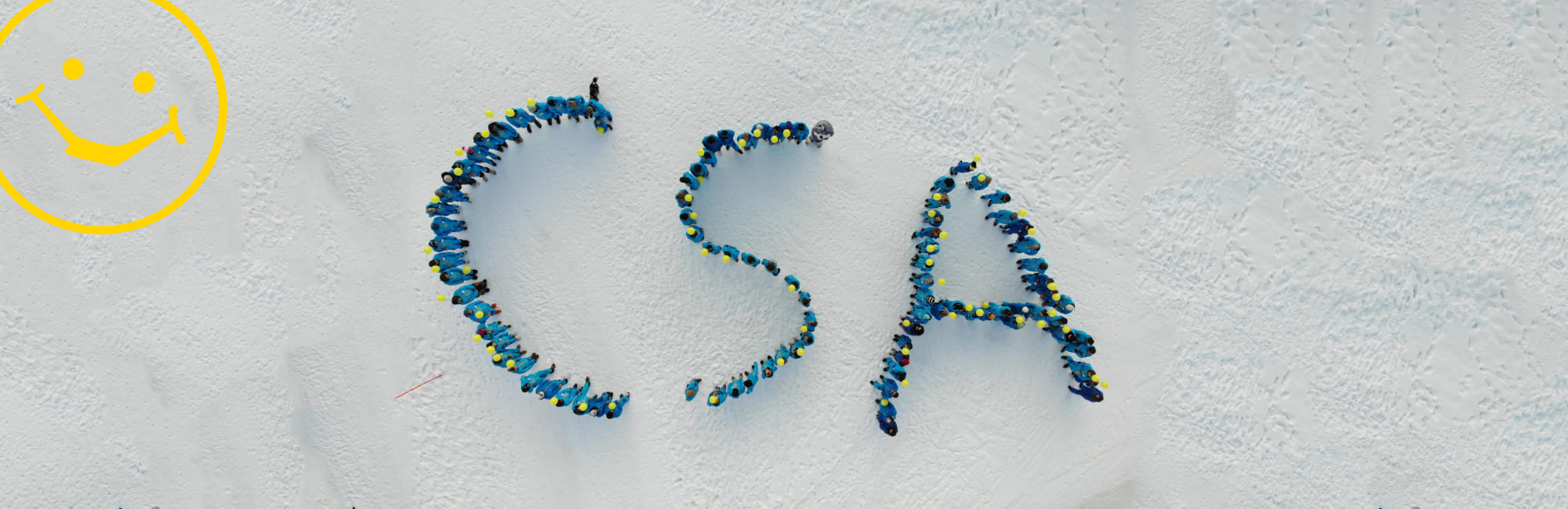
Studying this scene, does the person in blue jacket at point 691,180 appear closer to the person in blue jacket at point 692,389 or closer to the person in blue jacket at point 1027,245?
the person in blue jacket at point 692,389

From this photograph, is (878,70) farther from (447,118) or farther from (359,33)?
(359,33)

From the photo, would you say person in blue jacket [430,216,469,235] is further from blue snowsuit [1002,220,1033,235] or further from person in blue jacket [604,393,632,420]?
blue snowsuit [1002,220,1033,235]

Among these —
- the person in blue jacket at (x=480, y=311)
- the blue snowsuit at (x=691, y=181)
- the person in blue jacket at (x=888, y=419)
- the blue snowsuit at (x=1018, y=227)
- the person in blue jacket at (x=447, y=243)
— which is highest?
the blue snowsuit at (x=691, y=181)

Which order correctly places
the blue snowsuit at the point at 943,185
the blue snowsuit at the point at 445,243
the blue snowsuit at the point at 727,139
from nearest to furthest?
the blue snowsuit at the point at 445,243
the blue snowsuit at the point at 727,139
the blue snowsuit at the point at 943,185

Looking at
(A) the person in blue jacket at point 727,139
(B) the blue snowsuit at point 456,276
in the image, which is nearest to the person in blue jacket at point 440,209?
(B) the blue snowsuit at point 456,276

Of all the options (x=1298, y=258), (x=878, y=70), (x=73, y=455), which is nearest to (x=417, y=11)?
(x=878, y=70)

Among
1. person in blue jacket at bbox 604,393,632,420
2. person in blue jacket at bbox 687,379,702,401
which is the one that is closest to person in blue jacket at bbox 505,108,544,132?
person in blue jacket at bbox 604,393,632,420

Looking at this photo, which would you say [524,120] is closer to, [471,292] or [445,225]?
[445,225]
